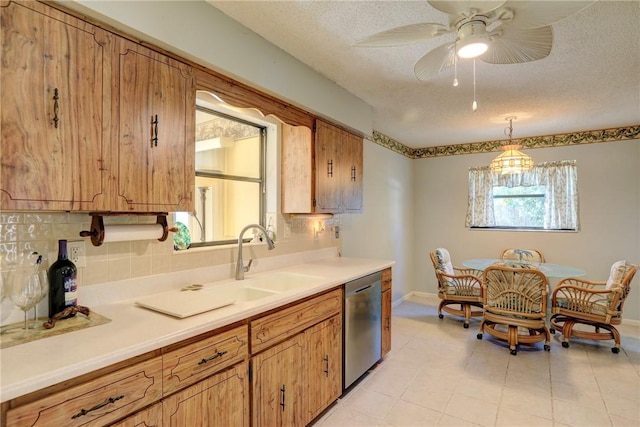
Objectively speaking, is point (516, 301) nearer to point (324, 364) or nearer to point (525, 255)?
point (525, 255)

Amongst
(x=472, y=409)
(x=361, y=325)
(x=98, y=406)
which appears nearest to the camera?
(x=98, y=406)

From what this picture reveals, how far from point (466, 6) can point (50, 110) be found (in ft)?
5.47

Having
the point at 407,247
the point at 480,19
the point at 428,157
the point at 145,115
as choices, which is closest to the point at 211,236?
the point at 145,115

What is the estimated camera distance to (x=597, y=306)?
3266mm

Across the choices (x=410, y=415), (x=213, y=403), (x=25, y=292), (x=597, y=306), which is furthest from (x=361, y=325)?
(x=597, y=306)

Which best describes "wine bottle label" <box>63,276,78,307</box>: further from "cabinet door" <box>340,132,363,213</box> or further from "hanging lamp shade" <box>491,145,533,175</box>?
"hanging lamp shade" <box>491,145,533,175</box>

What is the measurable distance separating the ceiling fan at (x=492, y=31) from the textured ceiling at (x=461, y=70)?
1.07ft

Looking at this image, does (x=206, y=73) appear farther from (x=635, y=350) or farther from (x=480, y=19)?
(x=635, y=350)

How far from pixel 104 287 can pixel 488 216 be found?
502cm

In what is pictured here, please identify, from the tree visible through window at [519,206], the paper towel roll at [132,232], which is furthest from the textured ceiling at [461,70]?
the paper towel roll at [132,232]

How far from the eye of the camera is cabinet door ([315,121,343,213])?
2.79 meters

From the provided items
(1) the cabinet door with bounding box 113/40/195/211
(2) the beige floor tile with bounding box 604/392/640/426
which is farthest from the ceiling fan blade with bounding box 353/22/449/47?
(2) the beige floor tile with bounding box 604/392/640/426

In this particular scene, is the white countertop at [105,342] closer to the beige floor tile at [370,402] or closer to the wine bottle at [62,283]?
the wine bottle at [62,283]

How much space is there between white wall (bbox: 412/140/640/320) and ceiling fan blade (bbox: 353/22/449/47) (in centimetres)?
408
